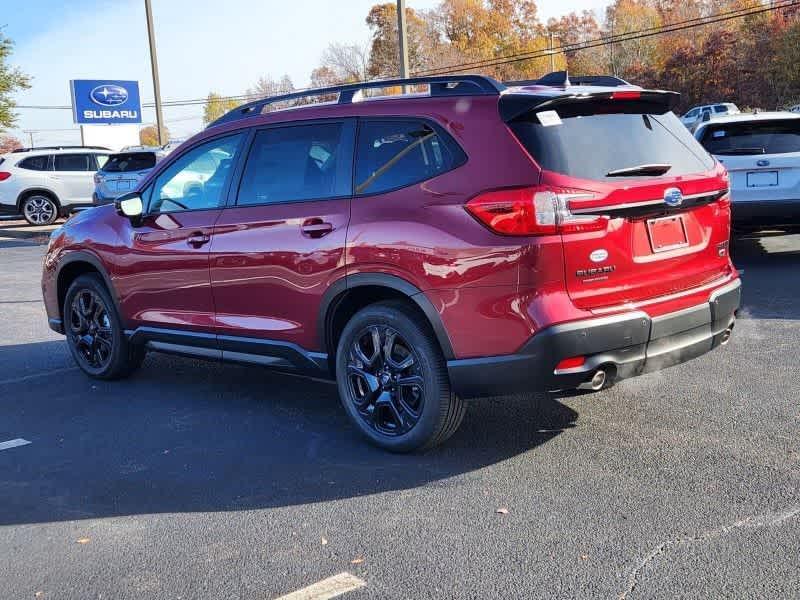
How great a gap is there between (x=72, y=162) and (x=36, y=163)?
0.89m

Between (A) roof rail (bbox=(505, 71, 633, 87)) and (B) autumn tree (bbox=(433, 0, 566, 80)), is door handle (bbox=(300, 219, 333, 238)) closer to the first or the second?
(A) roof rail (bbox=(505, 71, 633, 87))

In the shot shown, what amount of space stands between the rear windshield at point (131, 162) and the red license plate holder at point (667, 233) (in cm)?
1818

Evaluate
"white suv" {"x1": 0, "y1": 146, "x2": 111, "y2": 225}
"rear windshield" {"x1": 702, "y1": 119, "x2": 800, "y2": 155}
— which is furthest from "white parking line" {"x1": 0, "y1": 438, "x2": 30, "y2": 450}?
"white suv" {"x1": 0, "y1": 146, "x2": 111, "y2": 225}

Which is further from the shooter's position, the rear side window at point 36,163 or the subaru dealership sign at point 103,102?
the subaru dealership sign at point 103,102

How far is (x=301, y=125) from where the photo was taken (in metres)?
5.20

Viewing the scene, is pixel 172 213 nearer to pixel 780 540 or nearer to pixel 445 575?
pixel 445 575

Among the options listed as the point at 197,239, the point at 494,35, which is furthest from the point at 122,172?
the point at 494,35

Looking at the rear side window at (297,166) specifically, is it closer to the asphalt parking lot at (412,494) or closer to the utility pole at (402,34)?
the asphalt parking lot at (412,494)

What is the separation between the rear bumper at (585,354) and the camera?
13.2ft

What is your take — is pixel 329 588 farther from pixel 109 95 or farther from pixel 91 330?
pixel 109 95

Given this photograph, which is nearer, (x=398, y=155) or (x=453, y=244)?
(x=453, y=244)

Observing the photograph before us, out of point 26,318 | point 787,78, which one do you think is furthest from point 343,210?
point 787,78

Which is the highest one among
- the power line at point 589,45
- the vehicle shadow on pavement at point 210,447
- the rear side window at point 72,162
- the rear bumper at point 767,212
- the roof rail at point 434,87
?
the power line at point 589,45

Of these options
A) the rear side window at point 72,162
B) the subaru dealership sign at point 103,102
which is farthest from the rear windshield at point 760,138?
the subaru dealership sign at point 103,102
